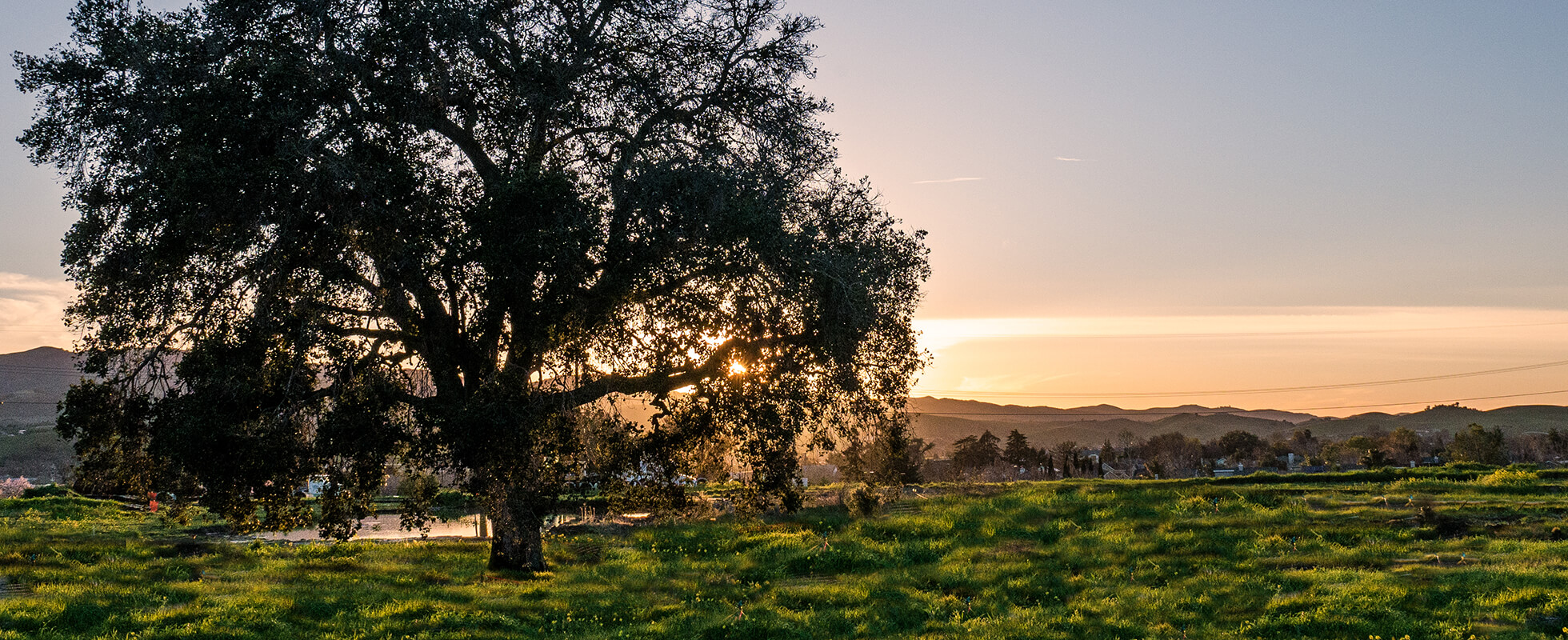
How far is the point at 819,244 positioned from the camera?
64.0 feet

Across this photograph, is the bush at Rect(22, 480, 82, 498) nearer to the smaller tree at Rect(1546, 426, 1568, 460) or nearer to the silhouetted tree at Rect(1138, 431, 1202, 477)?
the silhouetted tree at Rect(1138, 431, 1202, 477)

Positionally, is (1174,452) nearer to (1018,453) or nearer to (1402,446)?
(1402,446)

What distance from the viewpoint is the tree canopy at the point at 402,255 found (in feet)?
56.1

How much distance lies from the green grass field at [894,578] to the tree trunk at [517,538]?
2.36ft

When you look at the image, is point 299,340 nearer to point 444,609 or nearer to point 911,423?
point 444,609

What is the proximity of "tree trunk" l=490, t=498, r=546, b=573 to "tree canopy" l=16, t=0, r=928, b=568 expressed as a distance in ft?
0.28

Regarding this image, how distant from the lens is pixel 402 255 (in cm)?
1727

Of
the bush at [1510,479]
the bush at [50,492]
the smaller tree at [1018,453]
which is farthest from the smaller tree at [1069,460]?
the bush at [50,492]

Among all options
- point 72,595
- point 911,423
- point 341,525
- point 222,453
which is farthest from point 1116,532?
point 72,595

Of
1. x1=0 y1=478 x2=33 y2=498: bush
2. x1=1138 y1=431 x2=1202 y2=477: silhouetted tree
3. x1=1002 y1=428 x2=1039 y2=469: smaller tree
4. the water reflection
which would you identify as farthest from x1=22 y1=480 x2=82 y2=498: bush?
x1=1138 y1=431 x2=1202 y2=477: silhouetted tree

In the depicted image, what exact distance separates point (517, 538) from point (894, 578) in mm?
8582

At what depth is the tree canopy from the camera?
17.1 meters

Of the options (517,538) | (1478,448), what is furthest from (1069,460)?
(517,538)

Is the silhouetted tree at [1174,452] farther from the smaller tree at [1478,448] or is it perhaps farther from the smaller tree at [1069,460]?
the smaller tree at [1478,448]
